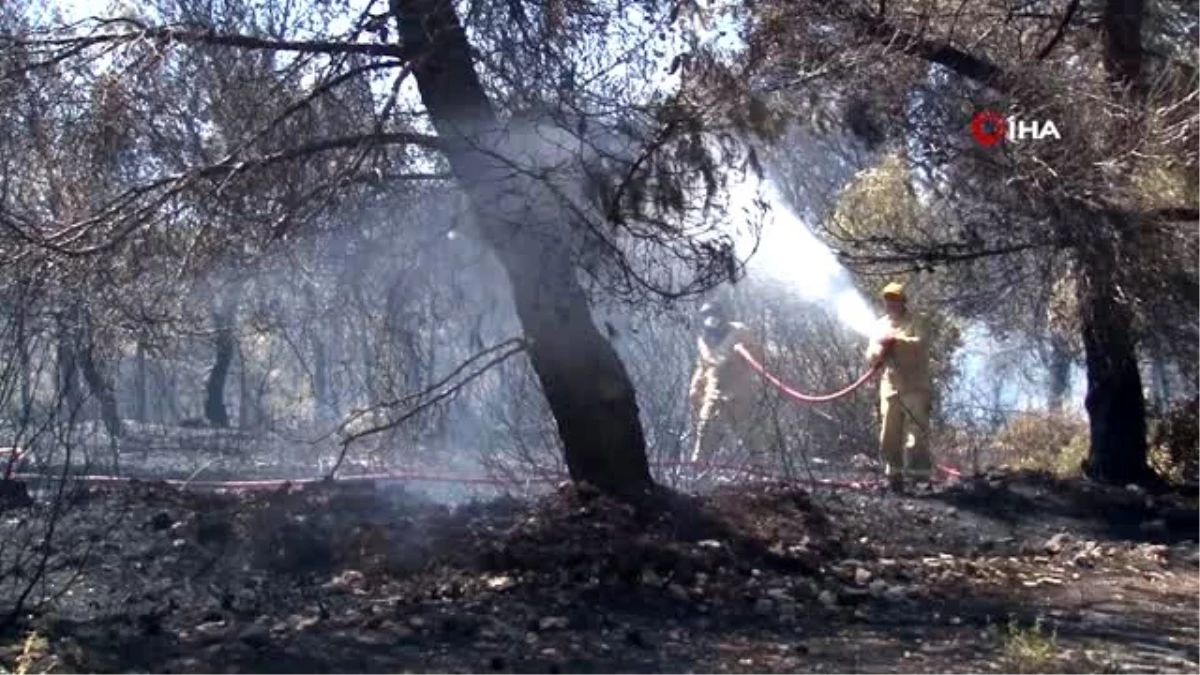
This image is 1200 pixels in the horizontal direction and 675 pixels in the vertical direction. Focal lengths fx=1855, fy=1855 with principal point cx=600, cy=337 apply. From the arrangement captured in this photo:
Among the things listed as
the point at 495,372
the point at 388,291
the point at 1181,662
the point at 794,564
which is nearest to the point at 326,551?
the point at 388,291

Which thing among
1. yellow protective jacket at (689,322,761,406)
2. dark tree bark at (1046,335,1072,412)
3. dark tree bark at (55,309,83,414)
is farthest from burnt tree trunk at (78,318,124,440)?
dark tree bark at (1046,335,1072,412)

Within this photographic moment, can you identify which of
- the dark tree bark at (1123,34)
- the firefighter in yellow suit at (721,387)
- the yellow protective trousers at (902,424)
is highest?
the dark tree bark at (1123,34)

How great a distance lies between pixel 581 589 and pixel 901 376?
604cm

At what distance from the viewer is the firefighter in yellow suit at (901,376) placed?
44.2ft

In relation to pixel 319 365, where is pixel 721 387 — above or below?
below

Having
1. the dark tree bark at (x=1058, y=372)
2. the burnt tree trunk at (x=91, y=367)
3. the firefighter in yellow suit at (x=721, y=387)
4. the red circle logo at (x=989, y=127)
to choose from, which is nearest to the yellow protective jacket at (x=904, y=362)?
the dark tree bark at (x=1058, y=372)

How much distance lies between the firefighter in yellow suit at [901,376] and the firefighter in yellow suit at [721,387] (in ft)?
4.51

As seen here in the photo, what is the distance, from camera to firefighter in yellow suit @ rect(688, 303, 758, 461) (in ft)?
47.5

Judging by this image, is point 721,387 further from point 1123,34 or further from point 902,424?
point 1123,34

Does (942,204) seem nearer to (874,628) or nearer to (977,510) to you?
(977,510)

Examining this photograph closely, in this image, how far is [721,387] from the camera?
584 inches

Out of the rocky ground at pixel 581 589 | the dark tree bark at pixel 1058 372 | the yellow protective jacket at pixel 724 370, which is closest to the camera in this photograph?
the rocky ground at pixel 581 589

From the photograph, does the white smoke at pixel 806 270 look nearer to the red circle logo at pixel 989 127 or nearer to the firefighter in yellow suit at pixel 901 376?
the firefighter in yellow suit at pixel 901 376

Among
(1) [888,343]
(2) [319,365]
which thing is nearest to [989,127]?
(1) [888,343]
